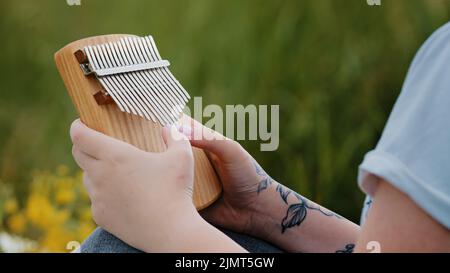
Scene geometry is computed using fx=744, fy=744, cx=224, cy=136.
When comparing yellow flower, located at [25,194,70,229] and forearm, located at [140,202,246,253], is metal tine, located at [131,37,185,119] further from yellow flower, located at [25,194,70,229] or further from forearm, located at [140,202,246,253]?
yellow flower, located at [25,194,70,229]

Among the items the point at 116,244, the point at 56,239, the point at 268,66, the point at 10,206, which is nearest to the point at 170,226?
the point at 116,244

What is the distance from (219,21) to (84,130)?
142 centimetres

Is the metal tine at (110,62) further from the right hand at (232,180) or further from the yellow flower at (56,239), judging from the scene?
the yellow flower at (56,239)

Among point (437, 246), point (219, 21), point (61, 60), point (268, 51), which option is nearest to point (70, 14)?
point (219, 21)

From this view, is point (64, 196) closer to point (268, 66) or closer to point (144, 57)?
point (268, 66)

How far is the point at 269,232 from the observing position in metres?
1.09

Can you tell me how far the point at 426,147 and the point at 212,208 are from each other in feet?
1.50

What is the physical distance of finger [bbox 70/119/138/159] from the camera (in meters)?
0.90

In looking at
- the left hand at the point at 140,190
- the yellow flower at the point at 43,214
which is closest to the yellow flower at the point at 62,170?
the yellow flower at the point at 43,214

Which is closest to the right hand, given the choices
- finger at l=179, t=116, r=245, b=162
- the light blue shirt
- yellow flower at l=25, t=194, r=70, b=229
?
finger at l=179, t=116, r=245, b=162

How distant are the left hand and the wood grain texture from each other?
0.07 m

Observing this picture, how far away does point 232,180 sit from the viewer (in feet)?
3.57

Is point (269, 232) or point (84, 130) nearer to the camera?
point (84, 130)

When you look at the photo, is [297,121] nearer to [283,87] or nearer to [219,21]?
[283,87]
